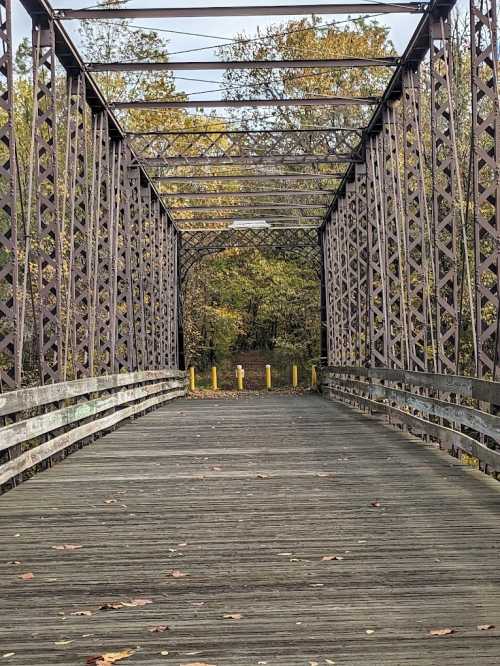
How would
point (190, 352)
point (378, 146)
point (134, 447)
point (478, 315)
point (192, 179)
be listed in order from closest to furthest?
point (478, 315)
point (134, 447)
point (378, 146)
point (192, 179)
point (190, 352)

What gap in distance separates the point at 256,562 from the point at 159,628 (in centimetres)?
142

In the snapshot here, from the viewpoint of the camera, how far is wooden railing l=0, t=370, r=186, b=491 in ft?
27.8

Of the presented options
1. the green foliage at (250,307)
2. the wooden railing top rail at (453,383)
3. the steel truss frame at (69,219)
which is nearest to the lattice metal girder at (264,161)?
the steel truss frame at (69,219)

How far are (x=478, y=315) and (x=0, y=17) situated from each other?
218 inches

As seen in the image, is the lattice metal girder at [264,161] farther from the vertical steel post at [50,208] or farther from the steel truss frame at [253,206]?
the vertical steel post at [50,208]

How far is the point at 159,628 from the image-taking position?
176 inches

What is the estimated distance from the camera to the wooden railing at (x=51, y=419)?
8469 millimetres

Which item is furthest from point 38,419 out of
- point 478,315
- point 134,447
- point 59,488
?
point 478,315

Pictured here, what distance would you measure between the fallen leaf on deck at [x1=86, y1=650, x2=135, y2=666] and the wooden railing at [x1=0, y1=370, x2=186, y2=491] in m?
4.05

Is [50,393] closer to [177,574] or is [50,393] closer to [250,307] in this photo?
[177,574]

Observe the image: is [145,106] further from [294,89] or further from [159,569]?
[294,89]

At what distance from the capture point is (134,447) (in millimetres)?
12812

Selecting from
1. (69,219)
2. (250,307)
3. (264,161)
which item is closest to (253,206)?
(264,161)

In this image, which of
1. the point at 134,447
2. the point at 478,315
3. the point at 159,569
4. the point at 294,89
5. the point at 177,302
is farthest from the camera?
the point at 294,89
